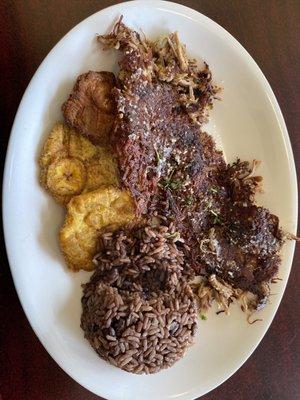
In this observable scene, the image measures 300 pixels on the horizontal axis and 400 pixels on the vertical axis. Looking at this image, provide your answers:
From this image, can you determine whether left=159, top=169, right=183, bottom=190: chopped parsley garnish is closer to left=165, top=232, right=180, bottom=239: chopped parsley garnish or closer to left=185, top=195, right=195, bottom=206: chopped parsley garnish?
left=185, top=195, right=195, bottom=206: chopped parsley garnish

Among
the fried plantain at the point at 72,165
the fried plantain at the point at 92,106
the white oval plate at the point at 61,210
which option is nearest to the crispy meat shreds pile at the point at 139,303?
the white oval plate at the point at 61,210

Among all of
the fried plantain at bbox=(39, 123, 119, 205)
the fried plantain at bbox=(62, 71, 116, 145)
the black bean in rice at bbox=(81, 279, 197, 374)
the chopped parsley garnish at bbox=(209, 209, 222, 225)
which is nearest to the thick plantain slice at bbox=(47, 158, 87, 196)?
the fried plantain at bbox=(39, 123, 119, 205)

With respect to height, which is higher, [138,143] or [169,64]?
[169,64]

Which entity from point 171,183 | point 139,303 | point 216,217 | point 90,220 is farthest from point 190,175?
point 139,303

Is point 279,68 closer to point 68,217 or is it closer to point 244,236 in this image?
point 244,236

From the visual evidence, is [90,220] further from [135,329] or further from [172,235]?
[135,329]

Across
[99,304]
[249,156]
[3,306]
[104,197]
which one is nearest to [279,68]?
[249,156]

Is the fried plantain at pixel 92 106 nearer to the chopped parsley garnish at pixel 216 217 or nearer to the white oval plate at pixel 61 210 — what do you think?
the white oval plate at pixel 61 210
